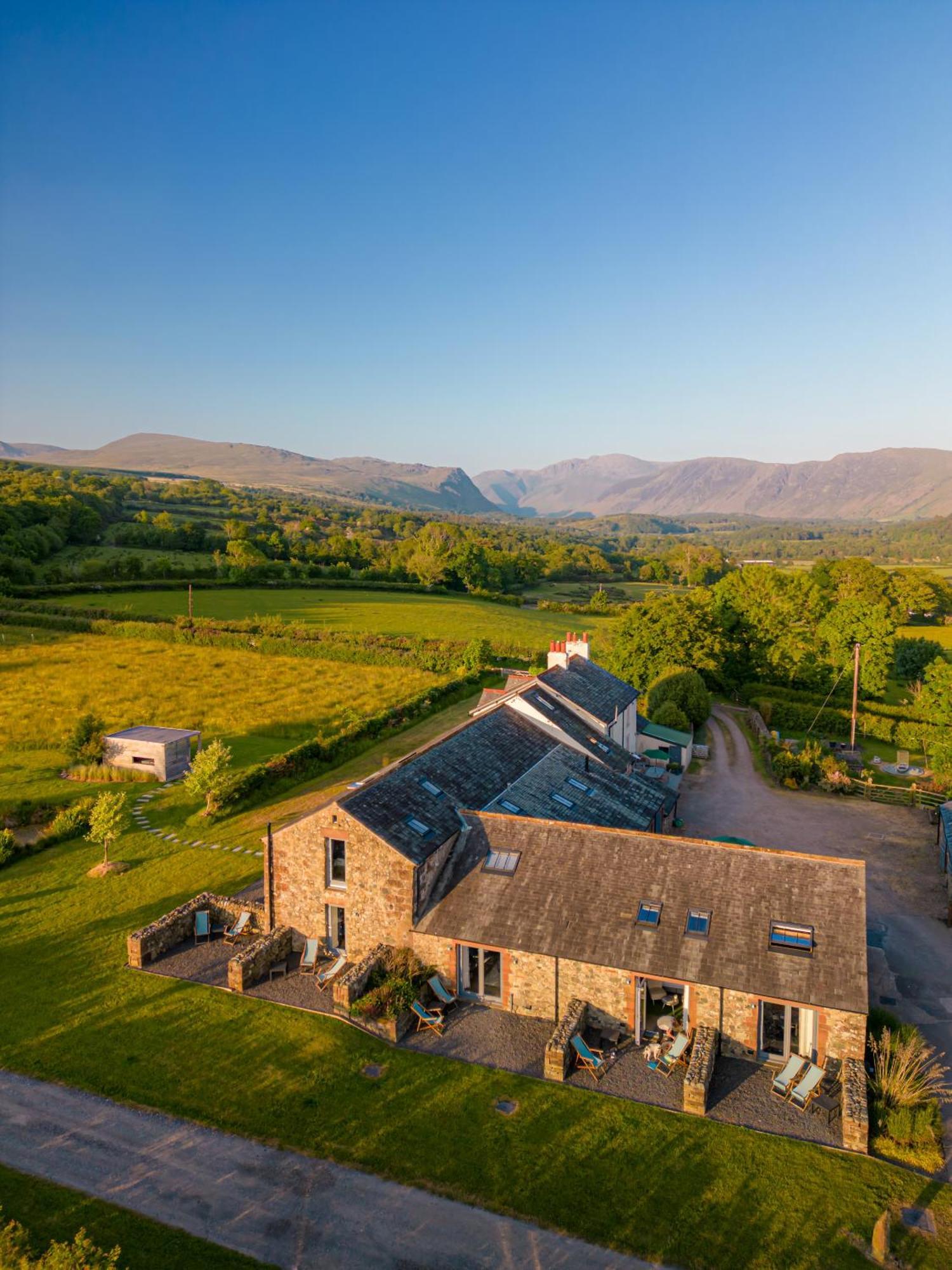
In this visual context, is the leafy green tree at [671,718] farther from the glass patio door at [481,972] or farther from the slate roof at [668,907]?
the glass patio door at [481,972]

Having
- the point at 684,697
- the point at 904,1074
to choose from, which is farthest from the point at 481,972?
the point at 684,697

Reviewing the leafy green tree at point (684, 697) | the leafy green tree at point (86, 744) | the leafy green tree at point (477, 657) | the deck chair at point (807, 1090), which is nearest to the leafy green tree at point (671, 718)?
the leafy green tree at point (684, 697)

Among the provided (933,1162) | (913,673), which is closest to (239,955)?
(933,1162)

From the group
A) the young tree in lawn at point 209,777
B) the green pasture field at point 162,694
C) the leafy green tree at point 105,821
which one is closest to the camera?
the leafy green tree at point 105,821

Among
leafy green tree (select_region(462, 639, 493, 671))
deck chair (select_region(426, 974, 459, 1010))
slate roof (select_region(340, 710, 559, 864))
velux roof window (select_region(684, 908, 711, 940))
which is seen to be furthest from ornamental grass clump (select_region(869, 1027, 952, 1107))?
leafy green tree (select_region(462, 639, 493, 671))

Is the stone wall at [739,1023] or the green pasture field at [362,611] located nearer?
the stone wall at [739,1023]

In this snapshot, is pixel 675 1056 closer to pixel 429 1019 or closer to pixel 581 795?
pixel 429 1019

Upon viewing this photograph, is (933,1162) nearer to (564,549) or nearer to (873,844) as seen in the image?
(873,844)
